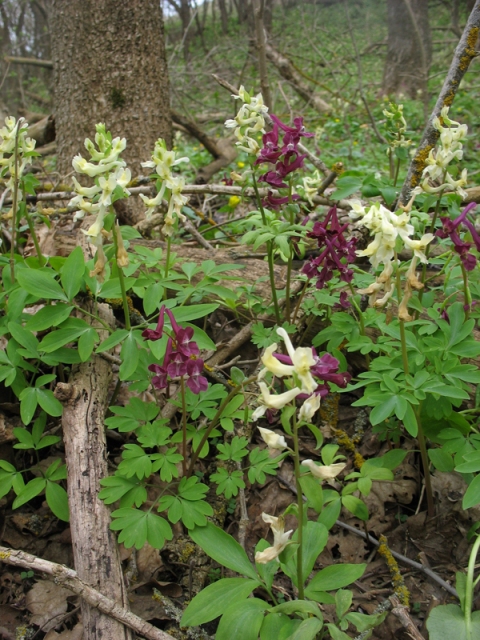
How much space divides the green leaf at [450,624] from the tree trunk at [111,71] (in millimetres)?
4055

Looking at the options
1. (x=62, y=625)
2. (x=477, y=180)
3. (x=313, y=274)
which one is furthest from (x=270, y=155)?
(x=477, y=180)

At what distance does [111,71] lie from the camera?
439 centimetres

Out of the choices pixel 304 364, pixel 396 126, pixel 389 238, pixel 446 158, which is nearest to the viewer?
pixel 304 364

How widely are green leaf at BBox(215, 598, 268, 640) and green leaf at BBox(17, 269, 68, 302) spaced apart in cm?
137

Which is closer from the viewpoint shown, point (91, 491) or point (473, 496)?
point (473, 496)

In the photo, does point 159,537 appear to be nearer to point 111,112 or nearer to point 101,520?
point 101,520

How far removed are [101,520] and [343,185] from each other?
7.13 ft

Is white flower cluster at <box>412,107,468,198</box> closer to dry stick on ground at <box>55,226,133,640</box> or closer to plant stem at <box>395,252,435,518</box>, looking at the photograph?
plant stem at <box>395,252,435,518</box>

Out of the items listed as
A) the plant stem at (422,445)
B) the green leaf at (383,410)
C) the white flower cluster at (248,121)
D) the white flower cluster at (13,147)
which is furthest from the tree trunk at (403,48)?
the green leaf at (383,410)

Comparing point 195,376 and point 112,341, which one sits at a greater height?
point 112,341

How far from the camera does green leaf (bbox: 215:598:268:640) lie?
1484 millimetres

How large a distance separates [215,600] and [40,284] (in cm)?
141

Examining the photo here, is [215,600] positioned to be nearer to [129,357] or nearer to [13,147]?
[129,357]

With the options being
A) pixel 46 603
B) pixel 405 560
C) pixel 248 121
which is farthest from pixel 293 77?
pixel 46 603
